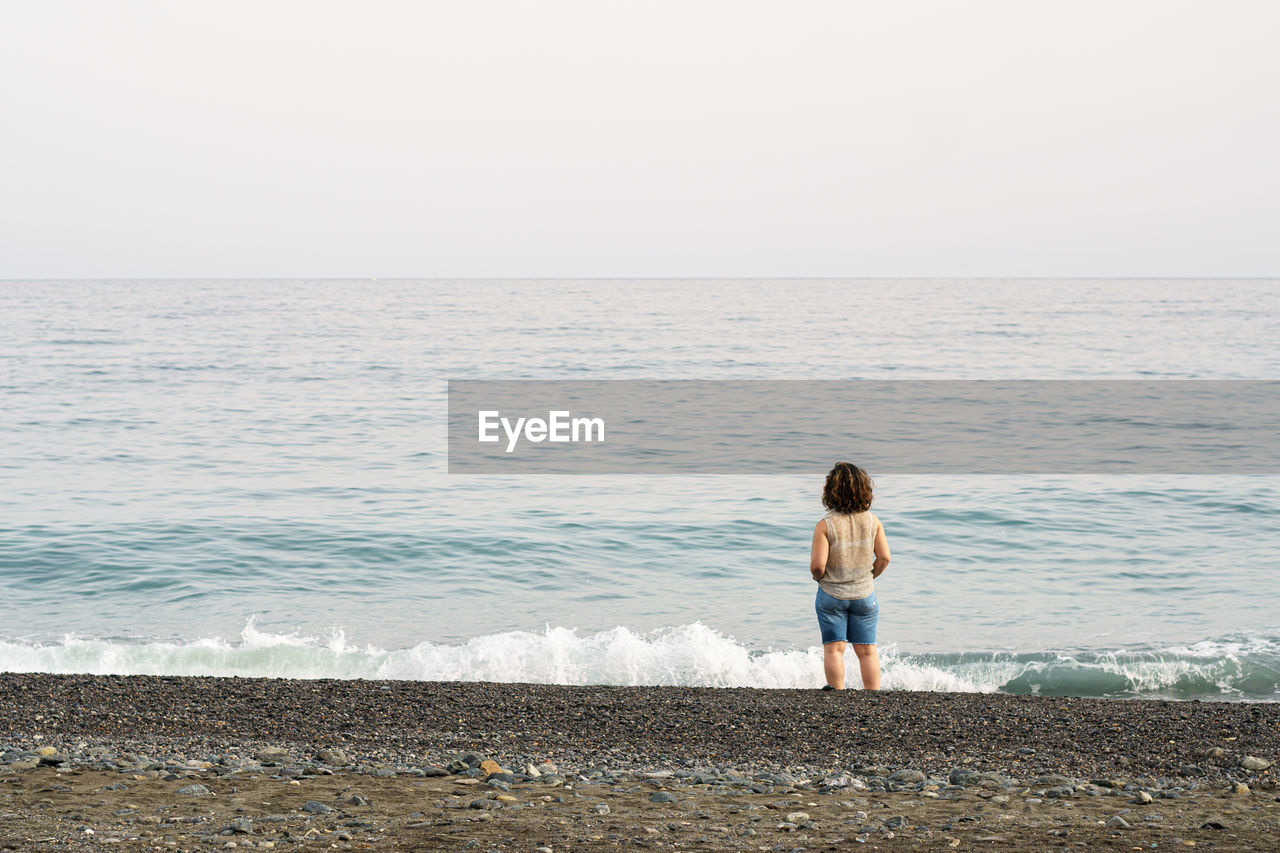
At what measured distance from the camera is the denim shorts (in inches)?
319

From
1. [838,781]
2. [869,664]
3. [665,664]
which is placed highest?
[838,781]

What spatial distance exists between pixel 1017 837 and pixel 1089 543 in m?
11.4

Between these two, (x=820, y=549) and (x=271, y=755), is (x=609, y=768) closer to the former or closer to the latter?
(x=271, y=755)

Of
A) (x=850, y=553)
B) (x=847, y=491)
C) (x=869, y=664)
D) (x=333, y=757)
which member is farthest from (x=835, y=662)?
(x=333, y=757)

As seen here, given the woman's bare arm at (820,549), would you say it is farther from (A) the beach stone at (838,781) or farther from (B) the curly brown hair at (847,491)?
(A) the beach stone at (838,781)

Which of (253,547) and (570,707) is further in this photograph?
(253,547)

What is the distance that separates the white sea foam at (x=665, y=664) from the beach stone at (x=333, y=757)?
3.92 m

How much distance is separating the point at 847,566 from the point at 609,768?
8.94 feet

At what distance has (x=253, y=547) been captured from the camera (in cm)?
1478

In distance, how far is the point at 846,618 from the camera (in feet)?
26.7

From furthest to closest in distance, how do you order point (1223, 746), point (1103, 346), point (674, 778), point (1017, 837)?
point (1103, 346)
point (1223, 746)
point (674, 778)
point (1017, 837)

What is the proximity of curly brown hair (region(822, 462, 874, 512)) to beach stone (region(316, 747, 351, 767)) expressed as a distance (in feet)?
12.2

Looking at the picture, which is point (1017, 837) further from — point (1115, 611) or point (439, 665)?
point (1115, 611)

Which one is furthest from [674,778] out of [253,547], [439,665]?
[253,547]
